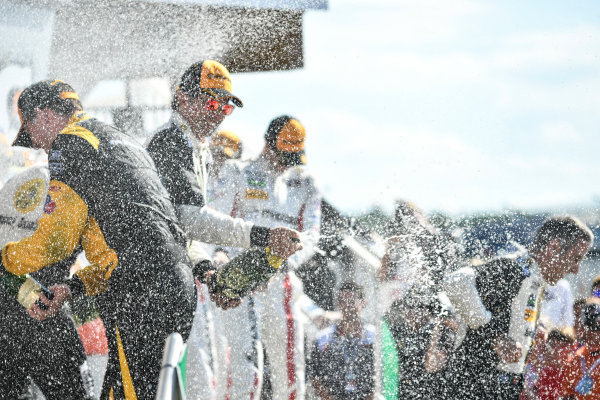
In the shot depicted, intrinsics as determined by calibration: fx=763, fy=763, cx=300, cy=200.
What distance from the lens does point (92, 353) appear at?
361 centimetres

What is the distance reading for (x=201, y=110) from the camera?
3.54 metres

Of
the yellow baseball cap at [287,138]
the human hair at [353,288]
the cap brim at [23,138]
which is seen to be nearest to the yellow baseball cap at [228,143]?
the yellow baseball cap at [287,138]

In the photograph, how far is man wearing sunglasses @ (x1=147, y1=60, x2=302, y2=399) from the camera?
10.8 ft

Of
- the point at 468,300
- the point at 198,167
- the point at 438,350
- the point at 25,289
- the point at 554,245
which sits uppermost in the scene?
the point at 198,167

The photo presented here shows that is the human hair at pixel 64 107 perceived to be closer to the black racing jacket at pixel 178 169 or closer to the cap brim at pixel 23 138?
the cap brim at pixel 23 138

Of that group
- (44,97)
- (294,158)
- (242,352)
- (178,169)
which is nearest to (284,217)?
(294,158)

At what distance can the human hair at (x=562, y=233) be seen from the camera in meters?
3.83

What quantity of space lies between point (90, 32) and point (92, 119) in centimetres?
333

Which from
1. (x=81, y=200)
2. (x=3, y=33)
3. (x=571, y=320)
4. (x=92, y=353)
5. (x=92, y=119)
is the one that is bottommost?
(x=571, y=320)

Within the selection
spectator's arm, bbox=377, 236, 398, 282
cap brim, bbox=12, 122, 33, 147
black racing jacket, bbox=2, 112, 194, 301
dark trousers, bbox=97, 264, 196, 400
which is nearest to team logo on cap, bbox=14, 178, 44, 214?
cap brim, bbox=12, 122, 33, 147

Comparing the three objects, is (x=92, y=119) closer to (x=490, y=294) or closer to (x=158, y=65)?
(x=490, y=294)

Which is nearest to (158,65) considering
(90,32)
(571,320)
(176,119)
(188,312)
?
(90,32)

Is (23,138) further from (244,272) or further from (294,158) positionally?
(294,158)

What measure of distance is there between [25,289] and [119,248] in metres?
0.44
